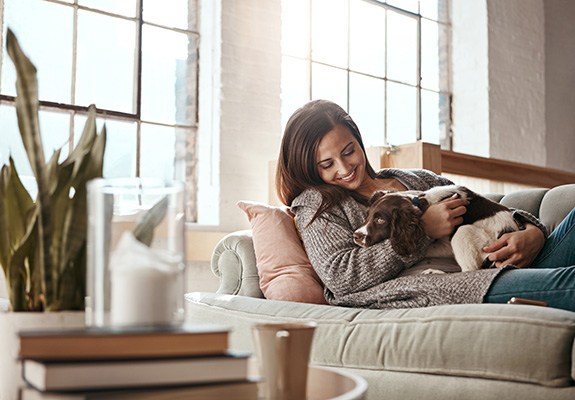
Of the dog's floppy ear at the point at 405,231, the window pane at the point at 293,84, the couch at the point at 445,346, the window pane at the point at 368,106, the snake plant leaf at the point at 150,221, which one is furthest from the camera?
the window pane at the point at 368,106

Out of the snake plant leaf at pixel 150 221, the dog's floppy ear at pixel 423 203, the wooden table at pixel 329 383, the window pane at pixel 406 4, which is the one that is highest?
the window pane at pixel 406 4

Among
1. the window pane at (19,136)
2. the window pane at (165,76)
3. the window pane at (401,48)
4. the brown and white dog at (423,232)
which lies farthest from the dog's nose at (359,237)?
the window pane at (401,48)

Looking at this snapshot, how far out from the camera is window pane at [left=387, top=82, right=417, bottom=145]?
4449 mm

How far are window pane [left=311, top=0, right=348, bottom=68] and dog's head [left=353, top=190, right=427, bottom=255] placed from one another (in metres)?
2.20

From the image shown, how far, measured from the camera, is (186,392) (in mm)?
652

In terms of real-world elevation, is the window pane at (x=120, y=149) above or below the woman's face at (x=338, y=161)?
above

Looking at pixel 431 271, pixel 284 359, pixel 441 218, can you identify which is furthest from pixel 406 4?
pixel 284 359

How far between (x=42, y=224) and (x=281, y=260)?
1257mm

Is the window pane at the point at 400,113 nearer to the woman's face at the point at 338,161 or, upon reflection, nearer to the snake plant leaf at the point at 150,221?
the woman's face at the point at 338,161

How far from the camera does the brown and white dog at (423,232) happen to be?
1880 millimetres

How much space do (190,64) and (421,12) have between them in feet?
6.33

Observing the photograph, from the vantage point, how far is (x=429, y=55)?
4.82 m

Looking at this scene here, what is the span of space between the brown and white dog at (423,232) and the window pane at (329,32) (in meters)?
2.13

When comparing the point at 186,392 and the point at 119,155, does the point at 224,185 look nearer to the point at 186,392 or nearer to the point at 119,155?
the point at 119,155
